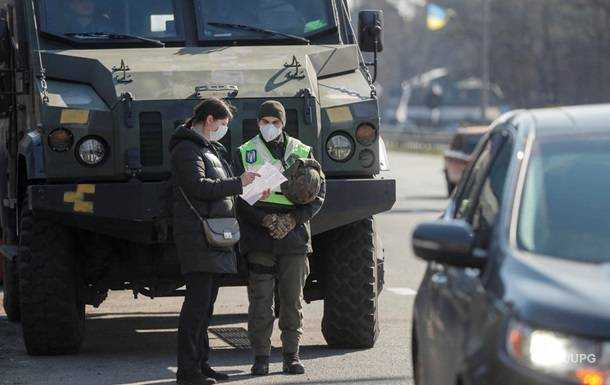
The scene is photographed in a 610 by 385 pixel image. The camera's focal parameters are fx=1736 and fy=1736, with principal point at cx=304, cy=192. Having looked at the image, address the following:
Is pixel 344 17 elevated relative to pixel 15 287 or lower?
elevated

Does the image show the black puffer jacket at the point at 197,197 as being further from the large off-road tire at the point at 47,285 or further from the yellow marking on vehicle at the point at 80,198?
the large off-road tire at the point at 47,285

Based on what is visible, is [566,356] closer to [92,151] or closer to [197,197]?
[197,197]

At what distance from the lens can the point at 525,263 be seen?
5598 millimetres

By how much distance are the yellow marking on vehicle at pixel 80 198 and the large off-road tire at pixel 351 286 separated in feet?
5.25

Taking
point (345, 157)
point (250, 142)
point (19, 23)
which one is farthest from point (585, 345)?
point (19, 23)

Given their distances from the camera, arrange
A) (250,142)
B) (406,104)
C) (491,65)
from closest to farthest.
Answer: (250,142) → (491,65) → (406,104)

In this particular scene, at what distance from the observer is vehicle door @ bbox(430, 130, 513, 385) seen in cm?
588

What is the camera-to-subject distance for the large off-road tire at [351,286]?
36.1ft

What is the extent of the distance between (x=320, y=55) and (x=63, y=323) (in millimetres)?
2478

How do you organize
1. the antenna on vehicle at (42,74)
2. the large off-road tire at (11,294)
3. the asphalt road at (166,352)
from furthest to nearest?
the large off-road tire at (11,294)
the antenna on vehicle at (42,74)
the asphalt road at (166,352)

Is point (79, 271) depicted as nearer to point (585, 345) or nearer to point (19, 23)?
point (19, 23)

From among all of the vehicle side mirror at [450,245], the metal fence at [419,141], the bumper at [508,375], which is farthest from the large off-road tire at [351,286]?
the metal fence at [419,141]

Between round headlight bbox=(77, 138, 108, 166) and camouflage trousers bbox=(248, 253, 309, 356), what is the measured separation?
1.31 meters

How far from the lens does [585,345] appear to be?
510 cm
